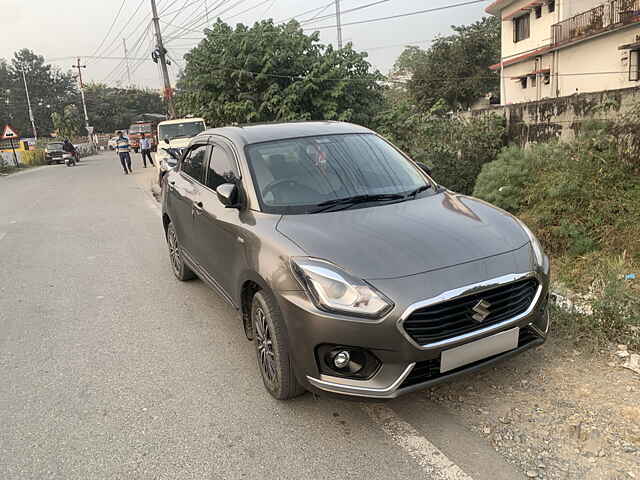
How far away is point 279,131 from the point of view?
4.47 m

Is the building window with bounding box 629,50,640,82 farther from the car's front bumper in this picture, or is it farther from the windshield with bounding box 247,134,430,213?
the car's front bumper

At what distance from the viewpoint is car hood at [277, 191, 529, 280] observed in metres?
2.92

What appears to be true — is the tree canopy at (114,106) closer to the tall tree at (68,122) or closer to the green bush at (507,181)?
the tall tree at (68,122)

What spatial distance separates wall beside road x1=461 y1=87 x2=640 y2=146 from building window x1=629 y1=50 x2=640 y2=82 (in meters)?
18.3

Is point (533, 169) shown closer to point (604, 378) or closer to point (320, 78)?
point (604, 378)

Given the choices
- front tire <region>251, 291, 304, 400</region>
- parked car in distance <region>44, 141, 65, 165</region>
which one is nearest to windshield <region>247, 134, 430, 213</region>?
front tire <region>251, 291, 304, 400</region>

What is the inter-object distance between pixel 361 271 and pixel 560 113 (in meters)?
5.69

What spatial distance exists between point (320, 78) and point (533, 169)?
9.06m

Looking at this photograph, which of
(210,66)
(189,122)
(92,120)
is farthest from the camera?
(92,120)

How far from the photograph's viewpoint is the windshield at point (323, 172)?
381 cm

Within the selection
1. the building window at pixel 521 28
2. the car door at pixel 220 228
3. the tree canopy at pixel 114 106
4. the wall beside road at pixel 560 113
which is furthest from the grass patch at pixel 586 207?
the tree canopy at pixel 114 106

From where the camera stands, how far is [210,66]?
1556 cm

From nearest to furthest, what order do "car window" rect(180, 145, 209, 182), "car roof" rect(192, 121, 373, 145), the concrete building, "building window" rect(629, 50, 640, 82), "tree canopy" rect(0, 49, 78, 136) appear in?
"car roof" rect(192, 121, 373, 145), "car window" rect(180, 145, 209, 182), "building window" rect(629, 50, 640, 82), the concrete building, "tree canopy" rect(0, 49, 78, 136)

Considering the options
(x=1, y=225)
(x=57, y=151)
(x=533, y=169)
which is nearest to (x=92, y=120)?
(x=57, y=151)
